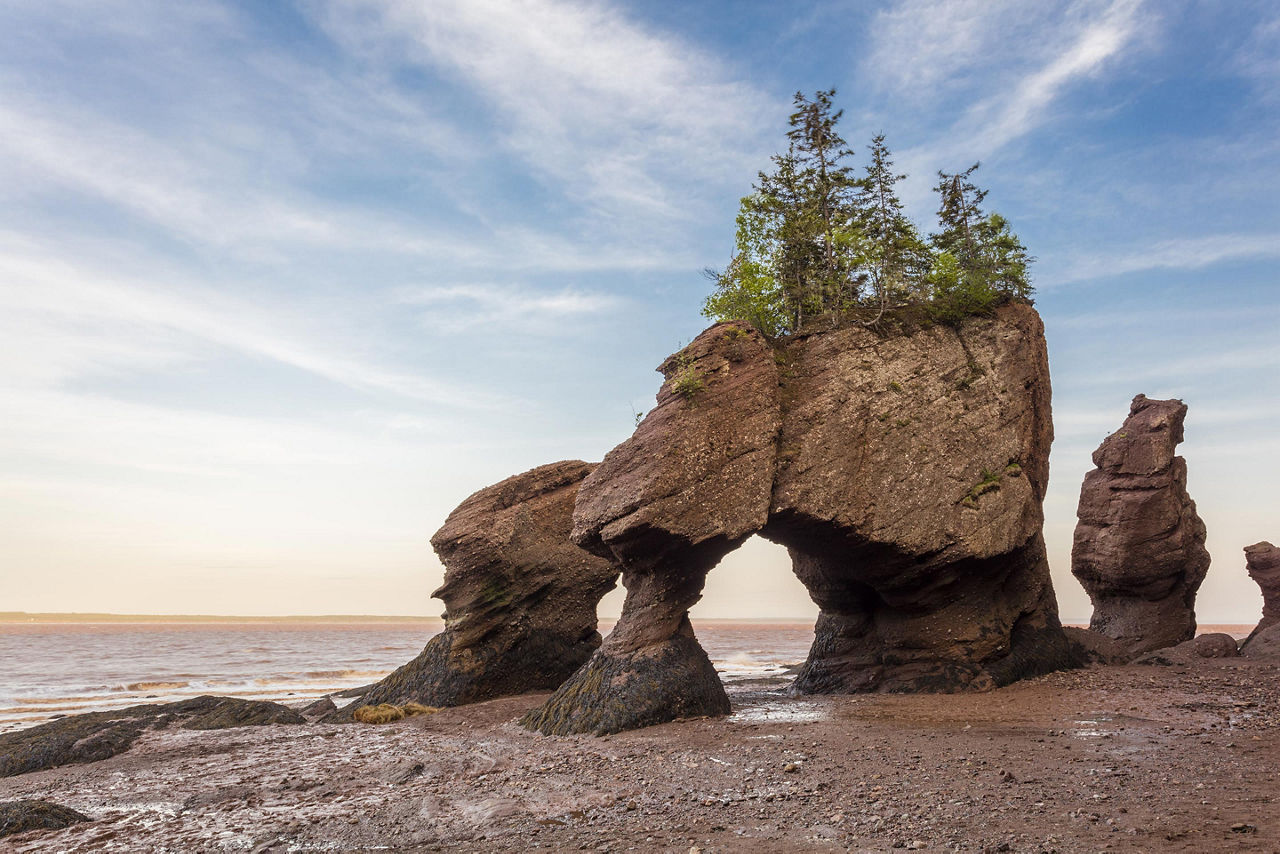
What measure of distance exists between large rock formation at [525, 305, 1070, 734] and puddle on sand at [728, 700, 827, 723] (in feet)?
2.52

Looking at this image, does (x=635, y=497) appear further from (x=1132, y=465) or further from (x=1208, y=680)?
(x=1132, y=465)

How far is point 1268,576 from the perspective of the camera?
97.0 ft

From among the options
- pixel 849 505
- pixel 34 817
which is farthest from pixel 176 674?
pixel 849 505

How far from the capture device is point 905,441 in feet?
62.5

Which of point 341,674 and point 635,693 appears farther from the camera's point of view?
point 341,674

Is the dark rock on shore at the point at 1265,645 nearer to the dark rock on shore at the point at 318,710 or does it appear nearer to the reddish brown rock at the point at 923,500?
the reddish brown rock at the point at 923,500

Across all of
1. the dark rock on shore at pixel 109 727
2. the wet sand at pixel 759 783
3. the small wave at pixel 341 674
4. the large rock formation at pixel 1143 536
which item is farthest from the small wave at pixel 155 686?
the large rock formation at pixel 1143 536

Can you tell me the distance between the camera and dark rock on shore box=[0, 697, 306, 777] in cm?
1620

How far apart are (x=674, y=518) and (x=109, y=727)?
13.3 meters

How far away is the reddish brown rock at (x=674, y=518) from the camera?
1620 centimetres

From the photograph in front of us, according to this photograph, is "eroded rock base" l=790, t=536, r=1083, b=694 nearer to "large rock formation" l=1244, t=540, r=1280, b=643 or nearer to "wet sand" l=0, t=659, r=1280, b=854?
"wet sand" l=0, t=659, r=1280, b=854

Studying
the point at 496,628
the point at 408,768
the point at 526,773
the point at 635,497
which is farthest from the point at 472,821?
the point at 496,628

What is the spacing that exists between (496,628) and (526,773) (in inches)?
422

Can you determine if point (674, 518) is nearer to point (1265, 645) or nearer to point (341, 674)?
point (1265, 645)
